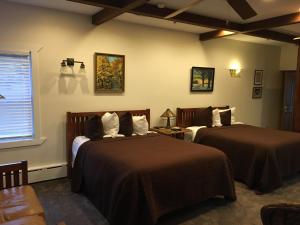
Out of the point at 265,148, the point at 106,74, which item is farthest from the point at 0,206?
the point at 265,148

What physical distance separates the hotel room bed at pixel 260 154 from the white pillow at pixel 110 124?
160 cm

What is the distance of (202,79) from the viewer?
5211mm

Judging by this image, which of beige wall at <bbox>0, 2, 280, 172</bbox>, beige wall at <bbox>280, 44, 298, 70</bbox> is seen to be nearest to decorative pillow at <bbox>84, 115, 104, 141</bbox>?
beige wall at <bbox>0, 2, 280, 172</bbox>

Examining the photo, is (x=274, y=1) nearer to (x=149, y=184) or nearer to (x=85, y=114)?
(x=149, y=184)

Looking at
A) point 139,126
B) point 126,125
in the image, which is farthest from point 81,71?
point 139,126

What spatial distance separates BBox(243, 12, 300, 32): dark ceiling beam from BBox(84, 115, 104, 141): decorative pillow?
2.87 meters

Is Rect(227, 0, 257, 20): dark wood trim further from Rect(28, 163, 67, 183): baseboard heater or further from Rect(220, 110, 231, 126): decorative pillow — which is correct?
Rect(28, 163, 67, 183): baseboard heater

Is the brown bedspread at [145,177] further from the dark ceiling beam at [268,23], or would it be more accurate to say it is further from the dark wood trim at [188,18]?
the dark ceiling beam at [268,23]

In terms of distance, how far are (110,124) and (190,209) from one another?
1631mm

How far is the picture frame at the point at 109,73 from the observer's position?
3.93 meters

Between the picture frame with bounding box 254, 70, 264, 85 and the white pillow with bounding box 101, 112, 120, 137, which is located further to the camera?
the picture frame with bounding box 254, 70, 264, 85

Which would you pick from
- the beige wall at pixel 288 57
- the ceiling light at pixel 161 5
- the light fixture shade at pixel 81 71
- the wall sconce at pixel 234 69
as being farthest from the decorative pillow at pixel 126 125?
the beige wall at pixel 288 57

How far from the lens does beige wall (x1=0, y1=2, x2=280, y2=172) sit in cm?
345

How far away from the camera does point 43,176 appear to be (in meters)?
3.65
